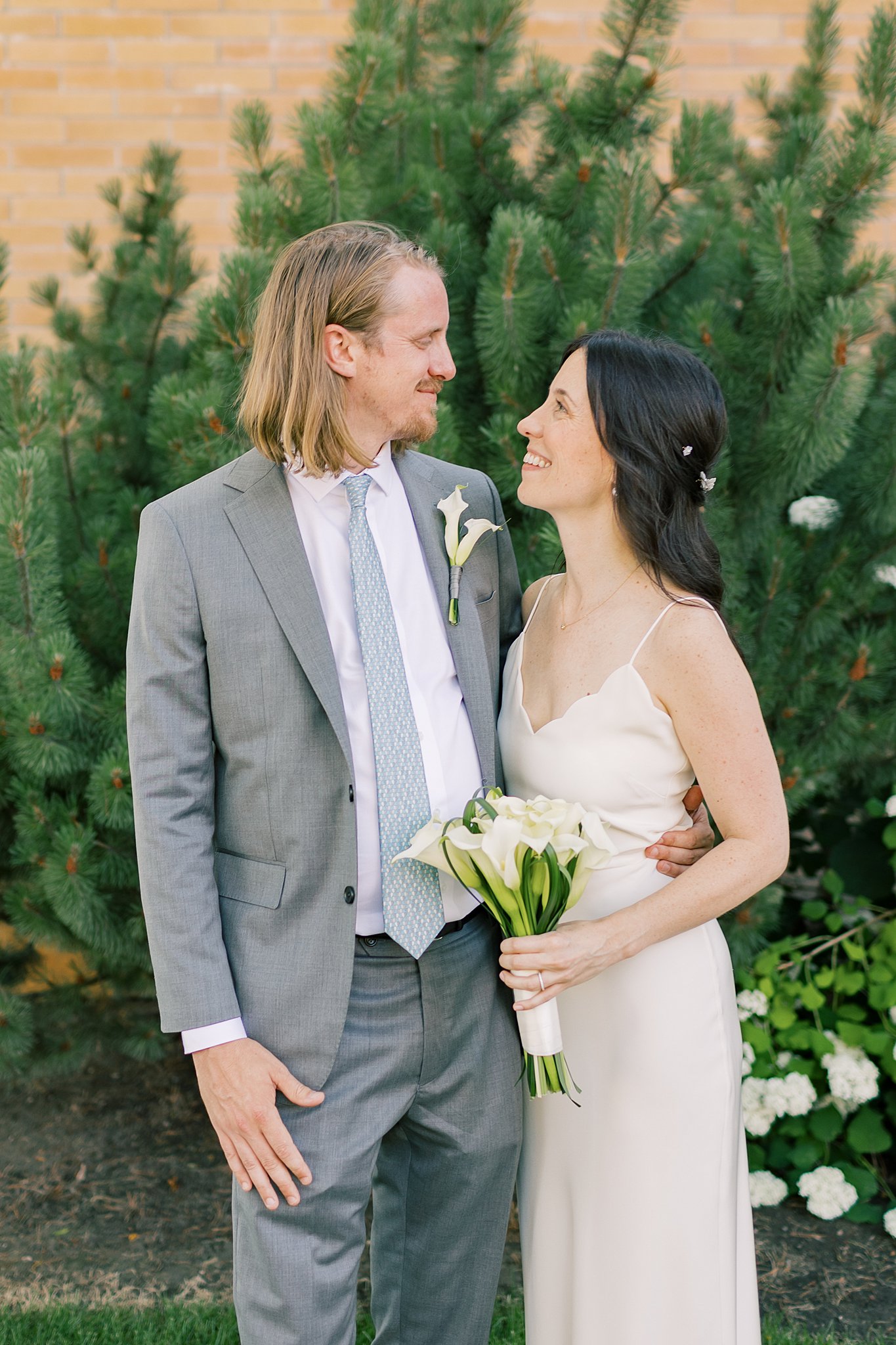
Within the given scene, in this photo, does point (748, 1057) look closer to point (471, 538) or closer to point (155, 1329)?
point (155, 1329)

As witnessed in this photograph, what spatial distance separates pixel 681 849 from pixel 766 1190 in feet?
5.07

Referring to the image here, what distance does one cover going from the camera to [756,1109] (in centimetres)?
327

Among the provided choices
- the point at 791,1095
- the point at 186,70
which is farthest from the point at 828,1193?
the point at 186,70

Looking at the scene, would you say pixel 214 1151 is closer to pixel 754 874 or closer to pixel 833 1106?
pixel 833 1106

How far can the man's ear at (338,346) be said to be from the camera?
2072 millimetres

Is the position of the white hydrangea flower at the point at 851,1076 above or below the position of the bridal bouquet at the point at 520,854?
below

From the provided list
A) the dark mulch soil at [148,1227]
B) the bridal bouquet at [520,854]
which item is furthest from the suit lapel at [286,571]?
the dark mulch soil at [148,1227]

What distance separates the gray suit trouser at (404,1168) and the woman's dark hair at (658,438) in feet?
2.50

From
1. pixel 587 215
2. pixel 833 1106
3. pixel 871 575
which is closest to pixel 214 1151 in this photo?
pixel 833 1106

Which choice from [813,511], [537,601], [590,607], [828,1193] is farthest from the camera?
[828,1193]

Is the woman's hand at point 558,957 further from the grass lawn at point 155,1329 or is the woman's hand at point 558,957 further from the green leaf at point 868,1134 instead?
the green leaf at point 868,1134

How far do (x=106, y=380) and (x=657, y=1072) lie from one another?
8.31ft

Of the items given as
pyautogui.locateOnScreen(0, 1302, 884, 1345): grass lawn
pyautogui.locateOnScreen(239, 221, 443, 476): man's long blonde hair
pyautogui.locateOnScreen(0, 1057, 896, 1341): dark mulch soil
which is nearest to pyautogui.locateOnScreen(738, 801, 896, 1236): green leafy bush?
pyautogui.locateOnScreen(0, 1057, 896, 1341): dark mulch soil

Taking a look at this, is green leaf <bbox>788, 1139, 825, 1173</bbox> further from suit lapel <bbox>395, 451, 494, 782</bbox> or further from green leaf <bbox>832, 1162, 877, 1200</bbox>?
suit lapel <bbox>395, 451, 494, 782</bbox>
